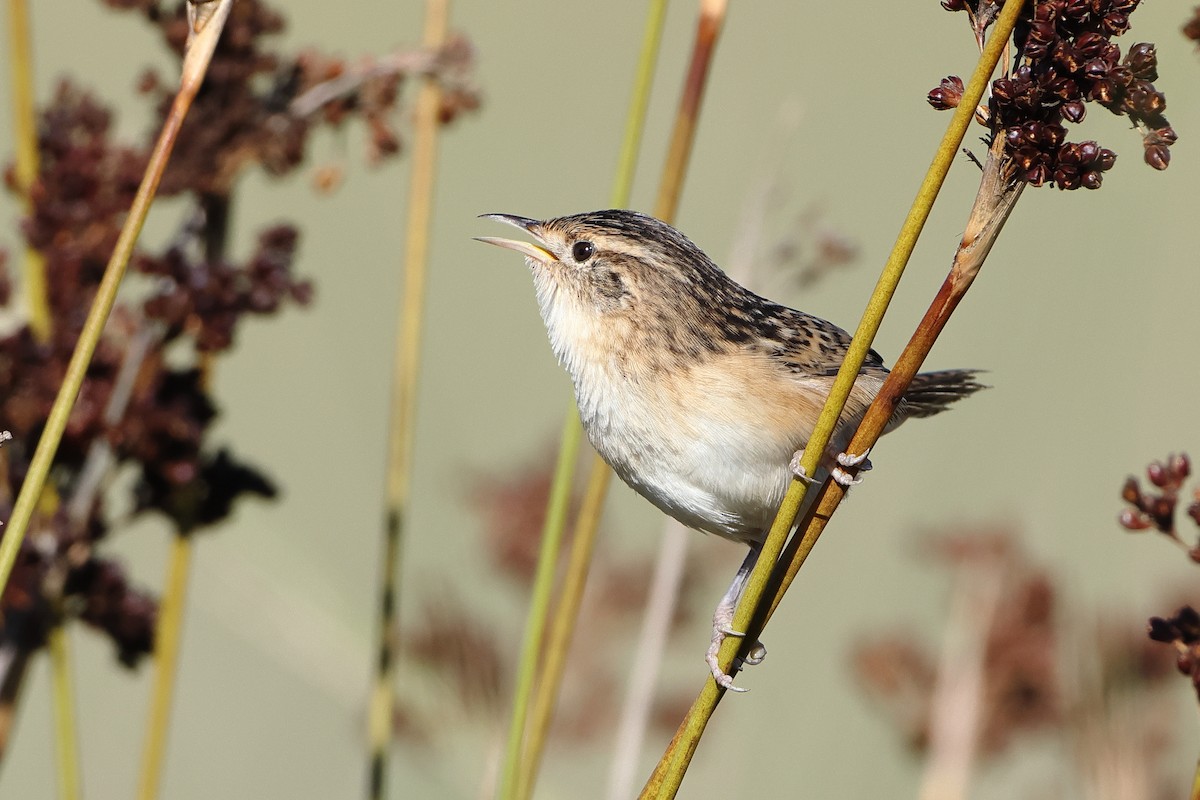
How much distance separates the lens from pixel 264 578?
13.0 feet

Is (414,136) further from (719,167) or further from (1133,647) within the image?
(719,167)

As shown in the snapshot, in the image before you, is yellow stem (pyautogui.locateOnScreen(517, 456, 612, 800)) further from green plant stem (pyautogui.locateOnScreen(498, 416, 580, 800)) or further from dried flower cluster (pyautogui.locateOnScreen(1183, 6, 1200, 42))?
dried flower cluster (pyautogui.locateOnScreen(1183, 6, 1200, 42))

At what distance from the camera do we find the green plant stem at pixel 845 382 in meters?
1.45

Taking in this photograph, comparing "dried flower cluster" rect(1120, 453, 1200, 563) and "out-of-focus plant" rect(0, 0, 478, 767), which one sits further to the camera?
"out-of-focus plant" rect(0, 0, 478, 767)

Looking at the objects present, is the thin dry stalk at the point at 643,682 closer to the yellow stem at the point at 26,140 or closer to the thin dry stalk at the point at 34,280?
the thin dry stalk at the point at 34,280

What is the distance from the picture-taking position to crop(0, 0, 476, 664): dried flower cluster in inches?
103

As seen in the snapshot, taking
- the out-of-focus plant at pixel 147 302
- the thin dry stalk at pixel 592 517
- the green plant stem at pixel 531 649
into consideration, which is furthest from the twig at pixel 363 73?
the green plant stem at pixel 531 649

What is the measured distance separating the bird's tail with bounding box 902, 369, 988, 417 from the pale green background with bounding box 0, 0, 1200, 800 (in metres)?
1.00

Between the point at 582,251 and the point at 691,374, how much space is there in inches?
18.5

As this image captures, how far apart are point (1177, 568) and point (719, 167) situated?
239 cm

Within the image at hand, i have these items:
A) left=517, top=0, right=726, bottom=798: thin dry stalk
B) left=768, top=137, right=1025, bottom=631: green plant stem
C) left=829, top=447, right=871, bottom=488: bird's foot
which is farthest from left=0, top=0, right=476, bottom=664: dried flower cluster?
left=768, top=137, right=1025, bottom=631: green plant stem

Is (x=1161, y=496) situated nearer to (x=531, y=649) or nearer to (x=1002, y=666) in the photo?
(x=531, y=649)

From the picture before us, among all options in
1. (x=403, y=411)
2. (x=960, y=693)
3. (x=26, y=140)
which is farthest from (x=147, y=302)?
(x=960, y=693)

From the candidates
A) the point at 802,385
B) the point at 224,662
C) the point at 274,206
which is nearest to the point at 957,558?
the point at 802,385
